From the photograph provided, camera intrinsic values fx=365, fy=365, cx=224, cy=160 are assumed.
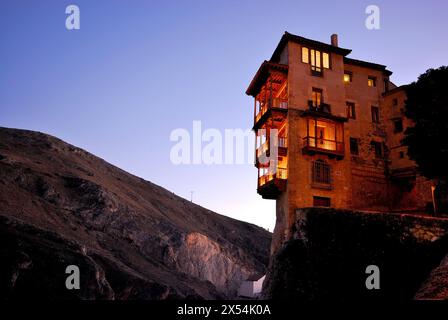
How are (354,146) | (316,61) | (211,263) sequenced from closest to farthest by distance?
1. (316,61)
2. (354,146)
3. (211,263)

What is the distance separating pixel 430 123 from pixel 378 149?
9716 millimetres

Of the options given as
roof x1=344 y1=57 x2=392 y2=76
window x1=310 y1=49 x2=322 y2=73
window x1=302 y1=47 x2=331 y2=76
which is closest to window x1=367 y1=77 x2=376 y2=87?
roof x1=344 y1=57 x2=392 y2=76

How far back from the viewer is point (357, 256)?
24.0 meters

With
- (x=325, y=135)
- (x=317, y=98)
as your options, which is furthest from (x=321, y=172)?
(x=317, y=98)

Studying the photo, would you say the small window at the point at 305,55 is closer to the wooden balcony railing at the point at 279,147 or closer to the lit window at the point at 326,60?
the lit window at the point at 326,60

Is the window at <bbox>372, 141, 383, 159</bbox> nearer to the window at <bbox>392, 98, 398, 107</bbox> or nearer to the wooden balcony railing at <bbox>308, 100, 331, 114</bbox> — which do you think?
the window at <bbox>392, 98, 398, 107</bbox>

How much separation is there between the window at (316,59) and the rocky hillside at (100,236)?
2874 cm

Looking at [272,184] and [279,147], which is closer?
[272,184]

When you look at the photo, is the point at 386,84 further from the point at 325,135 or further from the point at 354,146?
the point at 325,135

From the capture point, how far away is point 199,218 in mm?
87562

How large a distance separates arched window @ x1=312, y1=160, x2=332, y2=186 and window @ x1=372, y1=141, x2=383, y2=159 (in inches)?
285
